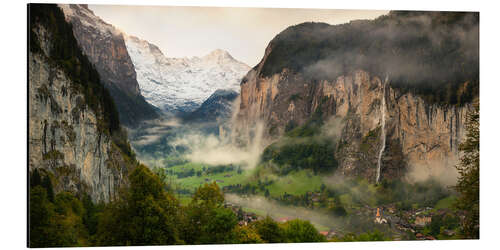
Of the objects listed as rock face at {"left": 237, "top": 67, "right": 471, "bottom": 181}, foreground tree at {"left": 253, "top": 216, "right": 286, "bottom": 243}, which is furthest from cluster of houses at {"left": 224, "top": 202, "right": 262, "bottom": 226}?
rock face at {"left": 237, "top": 67, "right": 471, "bottom": 181}

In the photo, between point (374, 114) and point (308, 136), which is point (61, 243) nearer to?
point (308, 136)

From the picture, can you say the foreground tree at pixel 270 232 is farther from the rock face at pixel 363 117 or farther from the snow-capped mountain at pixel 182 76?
the snow-capped mountain at pixel 182 76

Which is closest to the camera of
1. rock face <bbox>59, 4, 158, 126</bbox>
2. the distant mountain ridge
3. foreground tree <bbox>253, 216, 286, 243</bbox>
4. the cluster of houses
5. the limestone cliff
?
foreground tree <bbox>253, 216, 286, 243</bbox>

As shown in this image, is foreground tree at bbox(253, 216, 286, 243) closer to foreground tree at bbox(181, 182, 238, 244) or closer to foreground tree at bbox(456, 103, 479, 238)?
foreground tree at bbox(181, 182, 238, 244)

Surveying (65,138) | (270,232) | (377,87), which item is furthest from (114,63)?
(377,87)

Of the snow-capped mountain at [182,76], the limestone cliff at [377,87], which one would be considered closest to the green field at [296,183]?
the limestone cliff at [377,87]

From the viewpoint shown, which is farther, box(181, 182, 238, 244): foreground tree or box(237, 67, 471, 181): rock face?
box(237, 67, 471, 181): rock face

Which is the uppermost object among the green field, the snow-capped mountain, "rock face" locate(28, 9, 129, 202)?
the snow-capped mountain
